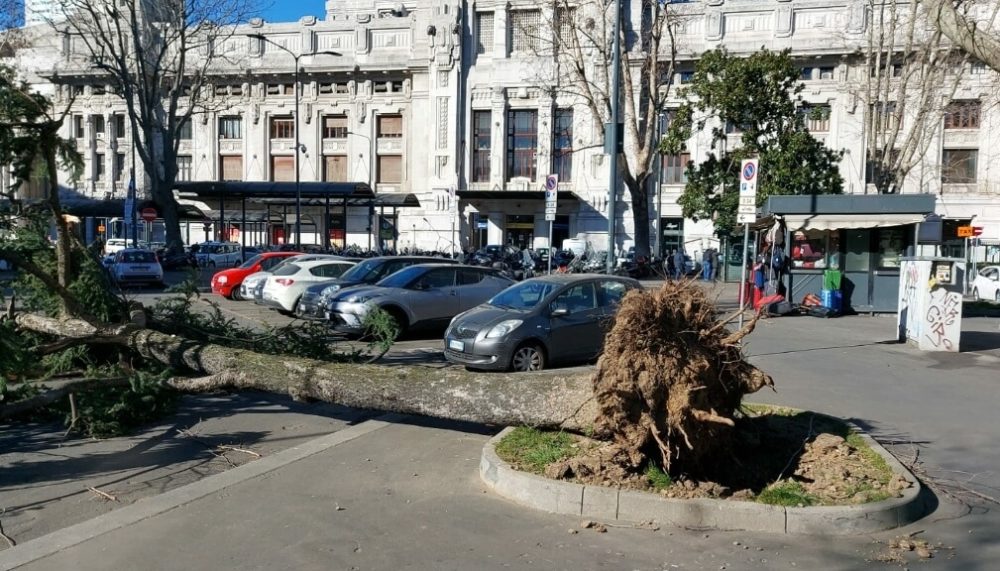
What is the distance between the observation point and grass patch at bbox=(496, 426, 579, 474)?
6062 millimetres

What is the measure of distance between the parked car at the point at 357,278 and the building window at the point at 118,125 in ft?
161

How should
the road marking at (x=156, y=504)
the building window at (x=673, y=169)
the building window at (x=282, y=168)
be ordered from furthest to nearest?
the building window at (x=282, y=168), the building window at (x=673, y=169), the road marking at (x=156, y=504)

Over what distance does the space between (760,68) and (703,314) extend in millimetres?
24170

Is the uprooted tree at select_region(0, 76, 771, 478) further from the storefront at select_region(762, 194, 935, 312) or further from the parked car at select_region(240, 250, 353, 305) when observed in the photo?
the storefront at select_region(762, 194, 935, 312)

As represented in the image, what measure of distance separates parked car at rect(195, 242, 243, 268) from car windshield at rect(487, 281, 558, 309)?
3089cm

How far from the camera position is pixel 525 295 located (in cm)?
1170

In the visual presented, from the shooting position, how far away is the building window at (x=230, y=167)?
57.8 metres

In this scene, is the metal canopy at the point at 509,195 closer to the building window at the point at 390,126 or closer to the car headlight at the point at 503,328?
the building window at the point at 390,126

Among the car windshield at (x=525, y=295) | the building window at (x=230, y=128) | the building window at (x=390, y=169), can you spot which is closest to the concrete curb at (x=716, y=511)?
the car windshield at (x=525, y=295)

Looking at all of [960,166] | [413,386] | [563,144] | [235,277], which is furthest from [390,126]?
[413,386]

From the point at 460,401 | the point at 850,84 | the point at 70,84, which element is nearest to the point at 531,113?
the point at 850,84

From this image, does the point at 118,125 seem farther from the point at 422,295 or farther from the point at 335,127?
the point at 422,295

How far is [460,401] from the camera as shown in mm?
6457

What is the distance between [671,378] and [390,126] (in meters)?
52.0
